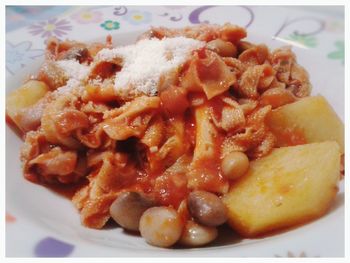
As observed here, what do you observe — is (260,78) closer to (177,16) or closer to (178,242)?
(178,242)

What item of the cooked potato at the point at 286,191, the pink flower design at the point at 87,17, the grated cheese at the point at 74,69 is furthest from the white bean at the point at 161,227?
the pink flower design at the point at 87,17

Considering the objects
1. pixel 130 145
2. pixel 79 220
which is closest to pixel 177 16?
pixel 130 145

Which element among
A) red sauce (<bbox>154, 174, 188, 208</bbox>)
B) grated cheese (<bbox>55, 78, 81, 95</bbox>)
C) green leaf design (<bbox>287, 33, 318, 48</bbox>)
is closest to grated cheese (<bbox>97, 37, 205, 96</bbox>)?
grated cheese (<bbox>55, 78, 81, 95</bbox>)

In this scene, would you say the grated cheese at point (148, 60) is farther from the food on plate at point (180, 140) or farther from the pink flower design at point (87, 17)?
the pink flower design at point (87, 17)

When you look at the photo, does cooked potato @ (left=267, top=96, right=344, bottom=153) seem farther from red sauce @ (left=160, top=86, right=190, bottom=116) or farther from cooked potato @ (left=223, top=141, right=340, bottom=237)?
red sauce @ (left=160, top=86, right=190, bottom=116)

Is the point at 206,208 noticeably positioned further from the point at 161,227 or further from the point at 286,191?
the point at 286,191

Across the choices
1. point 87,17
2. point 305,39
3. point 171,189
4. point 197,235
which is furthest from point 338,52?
point 87,17
